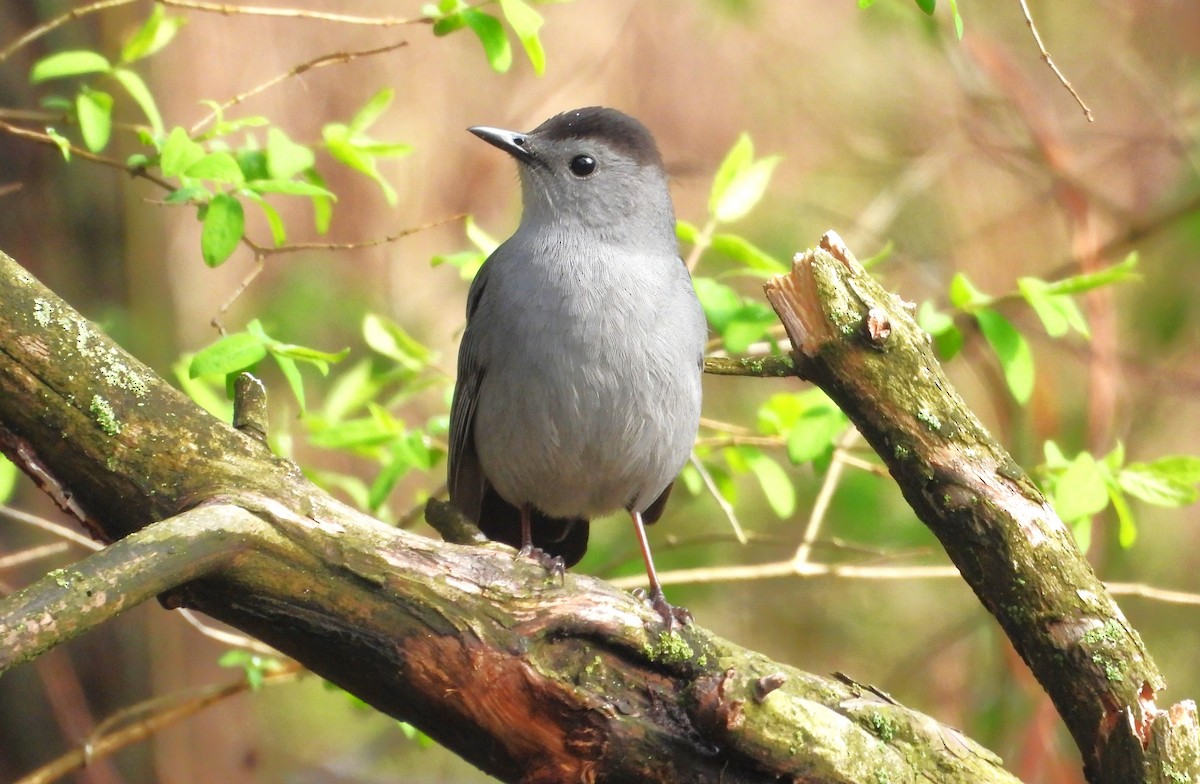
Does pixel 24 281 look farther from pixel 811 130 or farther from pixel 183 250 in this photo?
pixel 811 130

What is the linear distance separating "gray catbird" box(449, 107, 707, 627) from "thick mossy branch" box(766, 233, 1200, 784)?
2.47 ft

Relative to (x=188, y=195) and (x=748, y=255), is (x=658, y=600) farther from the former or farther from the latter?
(x=188, y=195)

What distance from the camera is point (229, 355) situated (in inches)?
114

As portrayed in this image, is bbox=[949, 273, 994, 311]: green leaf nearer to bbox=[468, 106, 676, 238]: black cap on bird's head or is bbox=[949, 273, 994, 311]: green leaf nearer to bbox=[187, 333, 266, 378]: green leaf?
bbox=[468, 106, 676, 238]: black cap on bird's head

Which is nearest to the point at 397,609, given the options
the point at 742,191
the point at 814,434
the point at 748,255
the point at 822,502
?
the point at 814,434

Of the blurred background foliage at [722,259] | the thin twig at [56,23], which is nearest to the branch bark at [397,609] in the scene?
the thin twig at [56,23]

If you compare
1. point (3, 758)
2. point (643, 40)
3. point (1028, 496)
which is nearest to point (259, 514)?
point (1028, 496)

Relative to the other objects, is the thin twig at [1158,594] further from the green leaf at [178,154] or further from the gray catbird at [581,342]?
the green leaf at [178,154]

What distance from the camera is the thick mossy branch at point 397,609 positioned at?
2494mm

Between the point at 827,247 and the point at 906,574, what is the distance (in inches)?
64.9

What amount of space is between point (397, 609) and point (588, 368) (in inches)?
50.1

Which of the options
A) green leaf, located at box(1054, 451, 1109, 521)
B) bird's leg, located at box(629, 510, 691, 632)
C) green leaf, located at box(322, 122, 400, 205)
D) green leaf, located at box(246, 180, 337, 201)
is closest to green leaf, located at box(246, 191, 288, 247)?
green leaf, located at box(246, 180, 337, 201)

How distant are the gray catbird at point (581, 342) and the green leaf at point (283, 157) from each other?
789mm

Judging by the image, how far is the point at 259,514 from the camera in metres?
2.48
